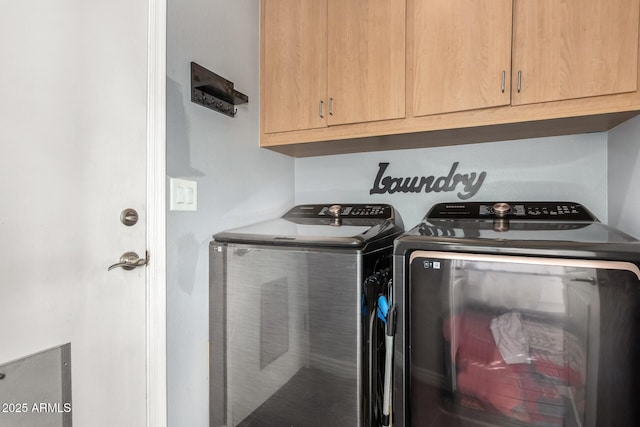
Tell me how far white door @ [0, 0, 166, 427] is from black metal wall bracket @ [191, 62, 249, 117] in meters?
0.18

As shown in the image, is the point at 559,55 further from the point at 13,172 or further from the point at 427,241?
the point at 13,172

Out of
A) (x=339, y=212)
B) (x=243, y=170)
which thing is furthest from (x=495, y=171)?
(x=243, y=170)

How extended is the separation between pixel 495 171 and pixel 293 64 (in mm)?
1229

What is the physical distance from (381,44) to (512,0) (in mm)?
533

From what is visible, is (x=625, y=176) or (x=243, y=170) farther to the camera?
(x=243, y=170)

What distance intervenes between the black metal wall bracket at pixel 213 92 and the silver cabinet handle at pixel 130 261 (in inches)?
26.2

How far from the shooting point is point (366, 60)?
150 centimetres

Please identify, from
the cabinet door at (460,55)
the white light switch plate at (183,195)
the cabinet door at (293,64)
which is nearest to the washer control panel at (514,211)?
the cabinet door at (460,55)

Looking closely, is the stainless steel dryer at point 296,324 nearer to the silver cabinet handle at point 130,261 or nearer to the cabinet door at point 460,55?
the silver cabinet handle at point 130,261

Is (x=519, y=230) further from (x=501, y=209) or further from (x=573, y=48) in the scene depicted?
(x=573, y=48)

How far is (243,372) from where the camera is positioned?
1294mm

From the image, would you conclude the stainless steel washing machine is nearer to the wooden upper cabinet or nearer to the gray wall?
the gray wall

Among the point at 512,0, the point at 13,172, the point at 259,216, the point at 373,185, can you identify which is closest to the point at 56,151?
the point at 13,172

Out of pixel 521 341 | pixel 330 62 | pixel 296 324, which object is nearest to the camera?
pixel 521 341
